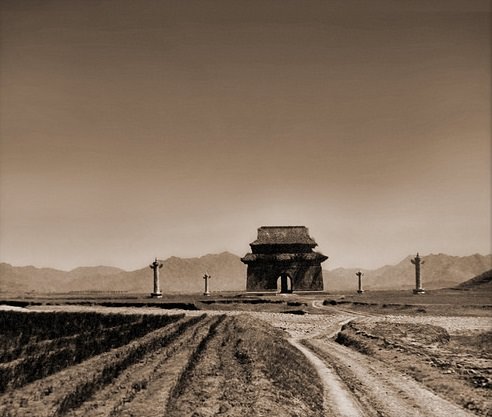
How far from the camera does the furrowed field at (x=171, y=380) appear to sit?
10930 mm

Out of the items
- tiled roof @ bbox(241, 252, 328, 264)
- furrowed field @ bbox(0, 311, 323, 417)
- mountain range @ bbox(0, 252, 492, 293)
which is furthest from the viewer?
mountain range @ bbox(0, 252, 492, 293)

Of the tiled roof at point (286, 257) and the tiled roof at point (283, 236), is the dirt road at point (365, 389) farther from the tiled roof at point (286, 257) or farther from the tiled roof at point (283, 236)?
the tiled roof at point (283, 236)

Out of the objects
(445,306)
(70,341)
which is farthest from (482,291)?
(70,341)

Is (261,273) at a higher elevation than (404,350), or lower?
higher

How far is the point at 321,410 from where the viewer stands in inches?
492

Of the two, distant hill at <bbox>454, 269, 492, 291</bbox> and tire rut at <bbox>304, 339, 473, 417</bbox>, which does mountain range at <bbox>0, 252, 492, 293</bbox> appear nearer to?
distant hill at <bbox>454, 269, 492, 291</bbox>

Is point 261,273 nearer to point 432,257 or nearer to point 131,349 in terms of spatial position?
point 131,349

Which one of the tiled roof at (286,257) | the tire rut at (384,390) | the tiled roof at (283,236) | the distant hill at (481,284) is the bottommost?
the tire rut at (384,390)

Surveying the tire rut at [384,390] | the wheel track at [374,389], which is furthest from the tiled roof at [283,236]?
the tire rut at [384,390]

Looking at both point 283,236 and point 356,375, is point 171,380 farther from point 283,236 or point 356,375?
point 283,236

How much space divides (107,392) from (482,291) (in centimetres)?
5067

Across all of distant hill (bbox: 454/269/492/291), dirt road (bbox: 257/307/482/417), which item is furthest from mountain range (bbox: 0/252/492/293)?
dirt road (bbox: 257/307/482/417)

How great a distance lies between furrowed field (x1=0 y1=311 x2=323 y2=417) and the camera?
10930mm

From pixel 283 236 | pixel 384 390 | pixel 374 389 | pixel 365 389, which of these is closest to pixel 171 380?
pixel 365 389
